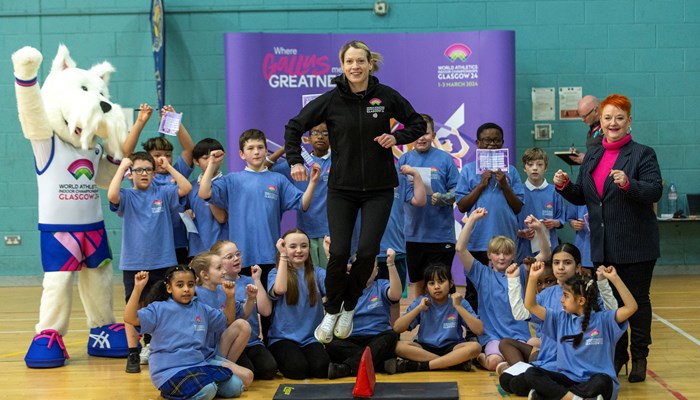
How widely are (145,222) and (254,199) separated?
2.48ft

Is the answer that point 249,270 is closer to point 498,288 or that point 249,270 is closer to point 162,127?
point 162,127

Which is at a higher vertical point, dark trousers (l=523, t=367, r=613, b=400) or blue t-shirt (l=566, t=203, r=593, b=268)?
blue t-shirt (l=566, t=203, r=593, b=268)

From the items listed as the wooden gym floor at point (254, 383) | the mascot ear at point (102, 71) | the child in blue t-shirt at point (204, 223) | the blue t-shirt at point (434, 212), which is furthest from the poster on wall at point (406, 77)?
the wooden gym floor at point (254, 383)

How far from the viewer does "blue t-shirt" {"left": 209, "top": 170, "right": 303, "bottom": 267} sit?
6184mm

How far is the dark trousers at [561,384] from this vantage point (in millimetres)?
4680

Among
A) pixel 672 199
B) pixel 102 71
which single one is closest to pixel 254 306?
pixel 102 71

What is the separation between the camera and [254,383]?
5559 millimetres

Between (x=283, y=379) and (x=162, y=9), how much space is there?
5.22 m

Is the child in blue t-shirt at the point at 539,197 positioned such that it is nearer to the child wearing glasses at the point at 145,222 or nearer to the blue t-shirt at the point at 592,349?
the blue t-shirt at the point at 592,349

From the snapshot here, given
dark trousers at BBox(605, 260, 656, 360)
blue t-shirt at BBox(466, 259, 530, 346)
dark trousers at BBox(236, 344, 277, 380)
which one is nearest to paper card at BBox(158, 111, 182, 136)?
dark trousers at BBox(236, 344, 277, 380)

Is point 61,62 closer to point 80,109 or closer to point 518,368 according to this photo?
point 80,109

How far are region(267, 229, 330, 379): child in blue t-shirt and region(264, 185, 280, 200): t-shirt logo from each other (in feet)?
1.65

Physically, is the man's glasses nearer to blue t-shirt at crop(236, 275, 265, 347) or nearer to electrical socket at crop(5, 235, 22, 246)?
blue t-shirt at crop(236, 275, 265, 347)

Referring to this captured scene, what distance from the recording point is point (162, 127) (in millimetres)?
6355
